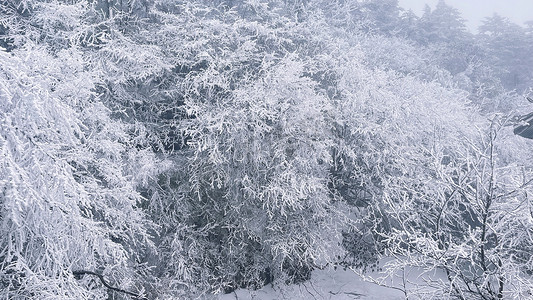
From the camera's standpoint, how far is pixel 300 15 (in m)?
14.3

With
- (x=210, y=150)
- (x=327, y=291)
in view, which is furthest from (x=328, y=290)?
(x=210, y=150)

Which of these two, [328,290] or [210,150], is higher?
[210,150]

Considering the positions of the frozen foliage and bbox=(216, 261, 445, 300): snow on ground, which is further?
bbox=(216, 261, 445, 300): snow on ground

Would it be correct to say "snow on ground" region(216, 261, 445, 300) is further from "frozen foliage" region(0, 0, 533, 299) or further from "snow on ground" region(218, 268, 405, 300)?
"frozen foliage" region(0, 0, 533, 299)

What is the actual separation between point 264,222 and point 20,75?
6436 mm

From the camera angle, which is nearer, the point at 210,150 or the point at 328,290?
the point at 210,150

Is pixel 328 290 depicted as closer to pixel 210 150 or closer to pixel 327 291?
pixel 327 291

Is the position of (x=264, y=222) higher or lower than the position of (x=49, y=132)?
lower

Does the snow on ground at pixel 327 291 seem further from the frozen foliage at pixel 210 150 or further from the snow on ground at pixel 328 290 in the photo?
the frozen foliage at pixel 210 150

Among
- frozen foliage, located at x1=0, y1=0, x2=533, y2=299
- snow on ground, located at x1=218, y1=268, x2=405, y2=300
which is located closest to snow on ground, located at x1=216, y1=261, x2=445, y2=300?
snow on ground, located at x1=218, y1=268, x2=405, y2=300

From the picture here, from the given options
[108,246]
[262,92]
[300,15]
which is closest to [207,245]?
[108,246]

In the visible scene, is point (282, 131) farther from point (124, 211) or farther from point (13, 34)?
point (13, 34)

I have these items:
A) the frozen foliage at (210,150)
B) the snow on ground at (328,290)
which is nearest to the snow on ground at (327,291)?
the snow on ground at (328,290)

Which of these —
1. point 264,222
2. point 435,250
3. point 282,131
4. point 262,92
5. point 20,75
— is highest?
point 20,75
